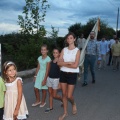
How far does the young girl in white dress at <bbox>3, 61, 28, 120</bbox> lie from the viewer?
4469 mm

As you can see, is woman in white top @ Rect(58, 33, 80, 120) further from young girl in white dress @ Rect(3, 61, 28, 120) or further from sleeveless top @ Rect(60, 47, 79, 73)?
young girl in white dress @ Rect(3, 61, 28, 120)

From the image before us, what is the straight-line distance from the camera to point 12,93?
452 centimetres

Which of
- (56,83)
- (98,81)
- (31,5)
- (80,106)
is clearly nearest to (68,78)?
(56,83)

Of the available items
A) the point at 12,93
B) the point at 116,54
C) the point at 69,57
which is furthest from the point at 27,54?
the point at 12,93

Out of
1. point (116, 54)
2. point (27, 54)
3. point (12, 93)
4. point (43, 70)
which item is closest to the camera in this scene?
point (12, 93)

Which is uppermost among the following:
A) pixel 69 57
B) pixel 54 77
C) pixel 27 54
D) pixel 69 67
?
pixel 69 57

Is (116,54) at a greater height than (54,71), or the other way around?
(54,71)

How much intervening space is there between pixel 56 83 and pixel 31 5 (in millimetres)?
8852

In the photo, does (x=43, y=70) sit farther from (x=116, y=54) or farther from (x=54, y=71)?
(x=116, y=54)

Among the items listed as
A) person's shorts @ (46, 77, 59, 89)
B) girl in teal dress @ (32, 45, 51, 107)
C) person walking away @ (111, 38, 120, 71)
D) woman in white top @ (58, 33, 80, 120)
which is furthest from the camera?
person walking away @ (111, 38, 120, 71)

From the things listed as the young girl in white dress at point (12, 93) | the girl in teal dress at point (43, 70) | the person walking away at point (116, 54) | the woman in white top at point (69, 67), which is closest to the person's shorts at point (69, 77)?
the woman in white top at point (69, 67)

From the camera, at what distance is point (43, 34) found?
1513 centimetres

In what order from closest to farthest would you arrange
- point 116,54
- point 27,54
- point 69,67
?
point 69,67
point 27,54
point 116,54

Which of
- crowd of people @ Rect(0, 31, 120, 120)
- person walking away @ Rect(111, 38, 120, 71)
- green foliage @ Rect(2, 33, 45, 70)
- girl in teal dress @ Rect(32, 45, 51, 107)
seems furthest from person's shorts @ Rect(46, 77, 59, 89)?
person walking away @ Rect(111, 38, 120, 71)
